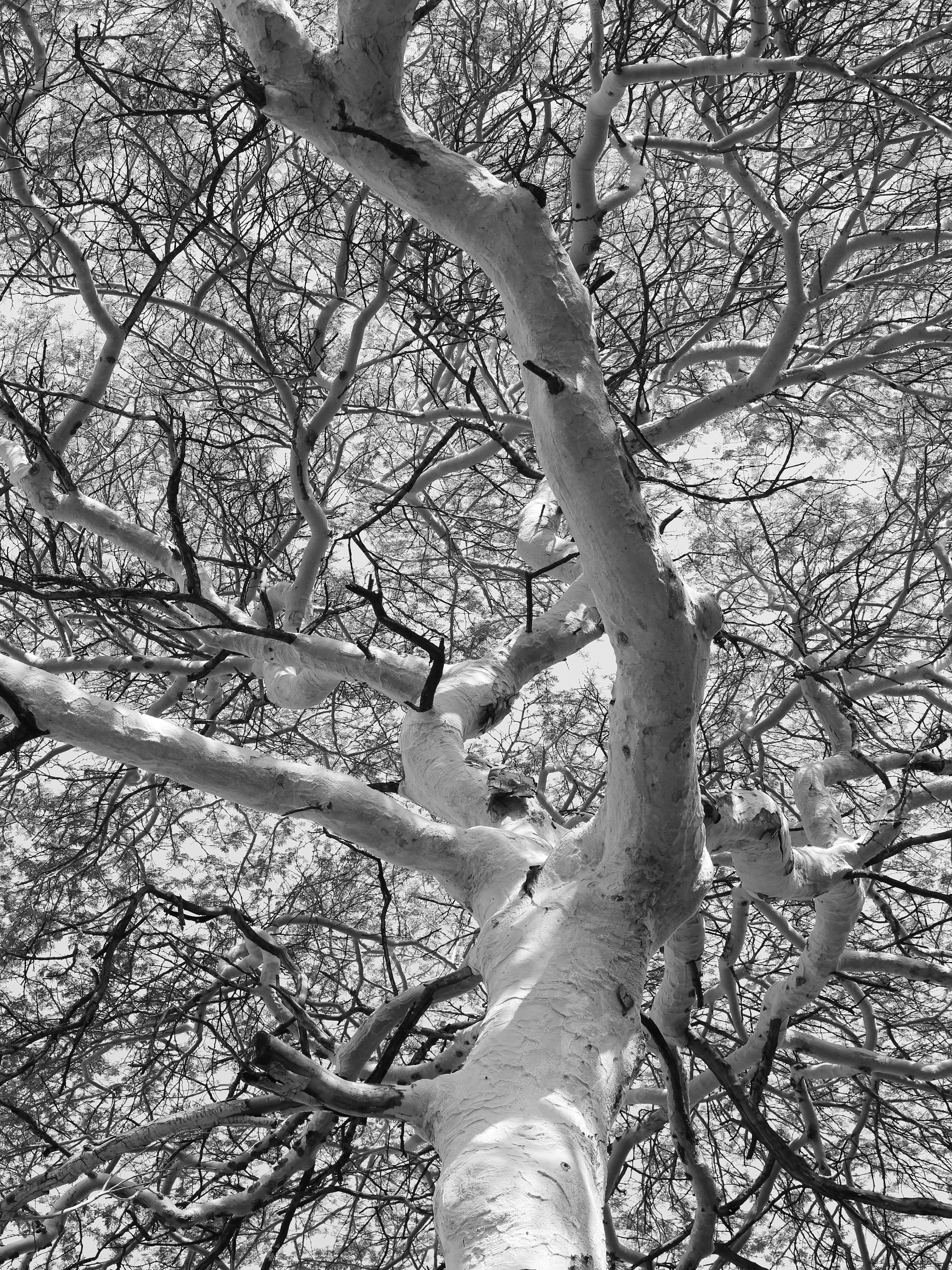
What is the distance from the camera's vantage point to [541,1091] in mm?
1680

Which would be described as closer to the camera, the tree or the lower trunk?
the lower trunk

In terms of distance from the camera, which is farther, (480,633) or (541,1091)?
(480,633)

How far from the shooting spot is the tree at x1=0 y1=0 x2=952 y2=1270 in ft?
6.82

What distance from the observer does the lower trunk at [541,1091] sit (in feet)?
4.72

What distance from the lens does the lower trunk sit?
1.44 metres

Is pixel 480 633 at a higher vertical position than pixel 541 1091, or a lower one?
higher

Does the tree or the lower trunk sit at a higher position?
the tree

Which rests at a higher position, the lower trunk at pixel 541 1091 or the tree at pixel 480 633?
the tree at pixel 480 633

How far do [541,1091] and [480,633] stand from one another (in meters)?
4.57

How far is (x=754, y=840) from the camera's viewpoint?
2797mm

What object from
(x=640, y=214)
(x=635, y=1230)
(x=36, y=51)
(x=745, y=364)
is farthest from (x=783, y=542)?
(x=36, y=51)

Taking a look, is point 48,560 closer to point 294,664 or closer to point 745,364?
point 294,664

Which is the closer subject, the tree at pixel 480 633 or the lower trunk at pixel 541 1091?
the lower trunk at pixel 541 1091

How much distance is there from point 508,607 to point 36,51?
13.7ft
